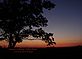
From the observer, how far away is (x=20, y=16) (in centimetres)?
2500

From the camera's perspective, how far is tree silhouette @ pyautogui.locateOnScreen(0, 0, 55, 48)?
24500 mm

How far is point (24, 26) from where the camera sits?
2569 cm
